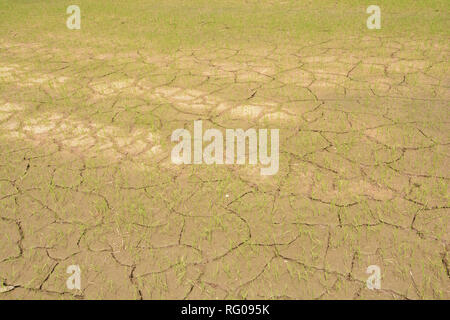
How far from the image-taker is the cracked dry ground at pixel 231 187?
1322mm

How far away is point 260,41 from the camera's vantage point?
3.76m

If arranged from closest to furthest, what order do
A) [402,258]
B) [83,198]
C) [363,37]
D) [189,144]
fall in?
[402,258], [83,198], [189,144], [363,37]

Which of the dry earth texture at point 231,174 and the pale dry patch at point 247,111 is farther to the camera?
the pale dry patch at point 247,111

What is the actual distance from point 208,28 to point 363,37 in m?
1.67

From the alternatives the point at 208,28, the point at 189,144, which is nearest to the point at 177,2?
the point at 208,28

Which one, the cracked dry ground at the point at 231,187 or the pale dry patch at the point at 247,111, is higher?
the pale dry patch at the point at 247,111

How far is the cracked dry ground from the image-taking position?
4.34ft

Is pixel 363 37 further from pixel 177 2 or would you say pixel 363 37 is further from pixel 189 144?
pixel 177 2

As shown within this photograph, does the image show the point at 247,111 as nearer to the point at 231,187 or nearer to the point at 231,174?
the point at 231,174

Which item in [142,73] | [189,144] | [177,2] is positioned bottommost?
[189,144]

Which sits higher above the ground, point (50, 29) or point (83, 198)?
point (50, 29)

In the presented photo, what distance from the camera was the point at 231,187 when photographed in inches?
69.2

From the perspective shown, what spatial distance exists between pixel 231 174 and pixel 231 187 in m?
0.11

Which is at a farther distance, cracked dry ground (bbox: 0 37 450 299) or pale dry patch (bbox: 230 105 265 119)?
pale dry patch (bbox: 230 105 265 119)
